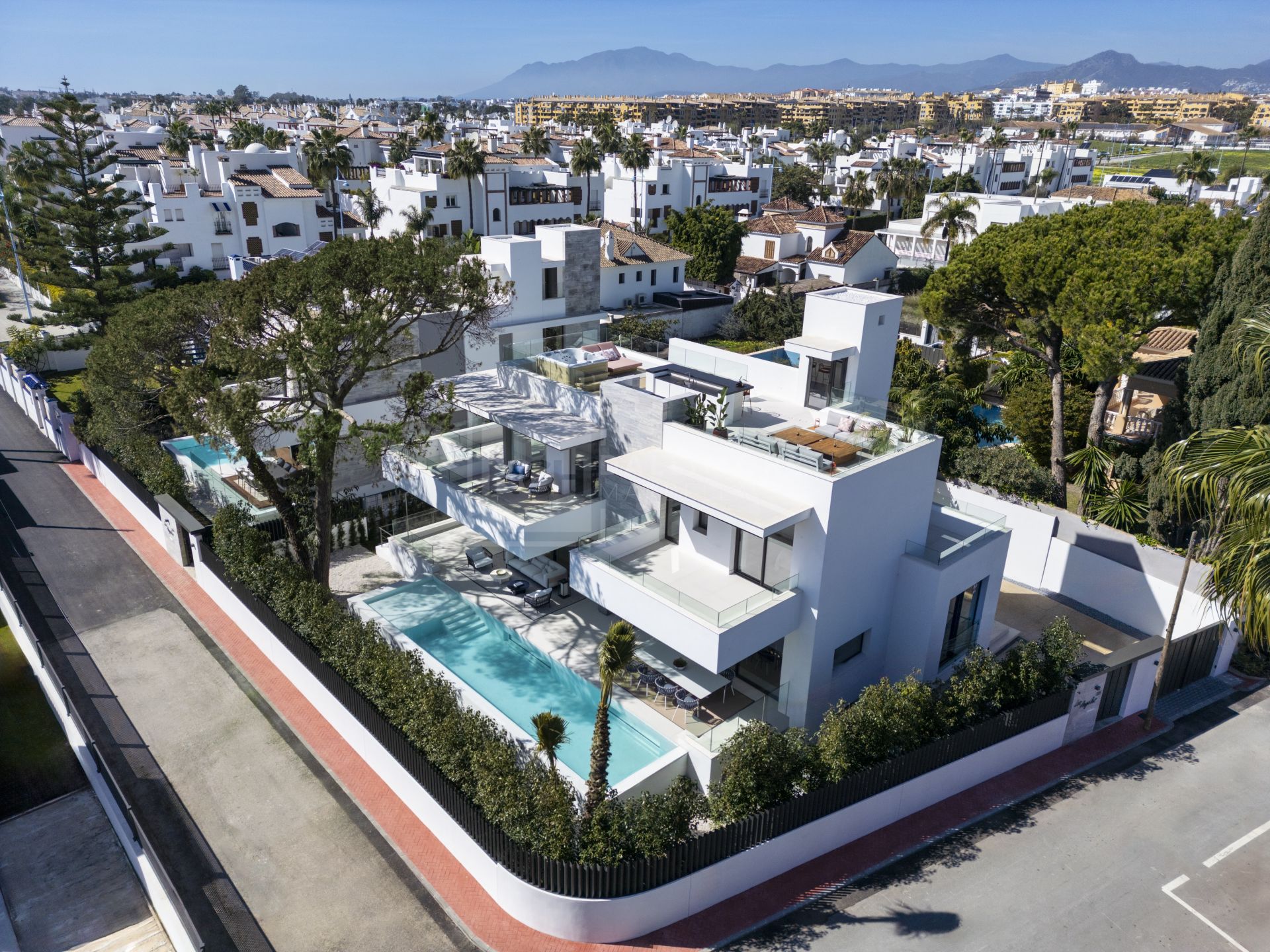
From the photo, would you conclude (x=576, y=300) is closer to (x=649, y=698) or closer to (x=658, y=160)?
(x=649, y=698)

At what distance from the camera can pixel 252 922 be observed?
42.2 ft

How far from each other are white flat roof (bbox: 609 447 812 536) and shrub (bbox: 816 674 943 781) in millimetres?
3357

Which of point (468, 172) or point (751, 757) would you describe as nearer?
point (751, 757)

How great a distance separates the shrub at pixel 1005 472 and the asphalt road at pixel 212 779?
19.9 m

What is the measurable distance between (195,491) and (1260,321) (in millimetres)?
27623

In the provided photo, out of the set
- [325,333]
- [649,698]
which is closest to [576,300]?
[325,333]

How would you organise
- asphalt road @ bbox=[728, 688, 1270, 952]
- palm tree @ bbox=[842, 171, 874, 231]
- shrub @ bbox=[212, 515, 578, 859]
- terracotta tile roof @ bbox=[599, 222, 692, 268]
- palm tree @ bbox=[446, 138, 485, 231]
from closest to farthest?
1. shrub @ bbox=[212, 515, 578, 859]
2. asphalt road @ bbox=[728, 688, 1270, 952]
3. terracotta tile roof @ bbox=[599, 222, 692, 268]
4. palm tree @ bbox=[446, 138, 485, 231]
5. palm tree @ bbox=[842, 171, 874, 231]

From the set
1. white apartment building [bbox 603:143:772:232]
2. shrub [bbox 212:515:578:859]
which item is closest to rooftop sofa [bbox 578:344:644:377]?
shrub [bbox 212:515:578:859]

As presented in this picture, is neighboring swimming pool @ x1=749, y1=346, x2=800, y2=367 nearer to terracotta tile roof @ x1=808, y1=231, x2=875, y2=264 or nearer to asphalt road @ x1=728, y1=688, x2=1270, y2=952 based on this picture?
asphalt road @ x1=728, y1=688, x2=1270, y2=952

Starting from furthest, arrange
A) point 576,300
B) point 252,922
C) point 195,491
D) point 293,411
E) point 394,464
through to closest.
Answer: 1. point 576,300
2. point 195,491
3. point 394,464
4. point 293,411
5. point 252,922

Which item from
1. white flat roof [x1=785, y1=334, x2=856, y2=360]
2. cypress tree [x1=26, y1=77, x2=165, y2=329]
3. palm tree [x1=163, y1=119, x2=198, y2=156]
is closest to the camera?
white flat roof [x1=785, y1=334, x2=856, y2=360]

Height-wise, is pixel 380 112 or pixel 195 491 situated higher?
pixel 380 112

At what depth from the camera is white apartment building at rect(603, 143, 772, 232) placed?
71.2 m

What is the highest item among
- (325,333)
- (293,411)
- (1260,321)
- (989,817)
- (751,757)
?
(1260,321)
